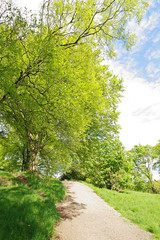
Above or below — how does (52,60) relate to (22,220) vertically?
above

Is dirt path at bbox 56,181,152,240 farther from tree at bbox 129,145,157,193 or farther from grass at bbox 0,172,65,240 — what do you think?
tree at bbox 129,145,157,193

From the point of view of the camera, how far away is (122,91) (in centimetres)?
1641

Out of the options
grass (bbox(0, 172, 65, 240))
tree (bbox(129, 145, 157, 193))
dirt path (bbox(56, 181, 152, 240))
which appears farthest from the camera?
tree (bbox(129, 145, 157, 193))

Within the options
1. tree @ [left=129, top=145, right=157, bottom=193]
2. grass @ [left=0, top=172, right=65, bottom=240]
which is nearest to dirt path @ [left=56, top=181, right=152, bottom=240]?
grass @ [left=0, top=172, right=65, bottom=240]

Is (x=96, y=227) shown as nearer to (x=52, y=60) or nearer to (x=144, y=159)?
(x=52, y=60)

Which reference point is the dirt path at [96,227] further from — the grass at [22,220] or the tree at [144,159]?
the tree at [144,159]

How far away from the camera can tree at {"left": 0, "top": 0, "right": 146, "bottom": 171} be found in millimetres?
4906

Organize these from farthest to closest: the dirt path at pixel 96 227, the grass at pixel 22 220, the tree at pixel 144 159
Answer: the tree at pixel 144 159
the dirt path at pixel 96 227
the grass at pixel 22 220

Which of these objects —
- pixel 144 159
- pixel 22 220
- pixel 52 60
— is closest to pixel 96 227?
pixel 22 220

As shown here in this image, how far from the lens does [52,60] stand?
4953 mm

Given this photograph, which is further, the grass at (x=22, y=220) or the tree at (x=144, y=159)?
the tree at (x=144, y=159)

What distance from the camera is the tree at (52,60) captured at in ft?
16.1

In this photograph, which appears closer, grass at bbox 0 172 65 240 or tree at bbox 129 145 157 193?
grass at bbox 0 172 65 240

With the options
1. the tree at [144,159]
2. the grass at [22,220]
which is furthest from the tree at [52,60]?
the tree at [144,159]
